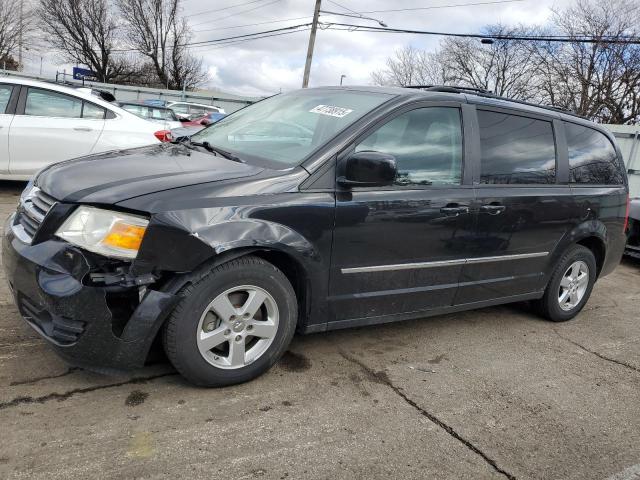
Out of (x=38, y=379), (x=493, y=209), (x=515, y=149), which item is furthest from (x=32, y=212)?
(x=515, y=149)

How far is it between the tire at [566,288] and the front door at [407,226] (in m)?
1.30

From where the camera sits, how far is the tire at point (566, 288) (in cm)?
454

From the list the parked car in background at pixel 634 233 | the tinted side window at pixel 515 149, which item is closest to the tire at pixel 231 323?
the tinted side window at pixel 515 149

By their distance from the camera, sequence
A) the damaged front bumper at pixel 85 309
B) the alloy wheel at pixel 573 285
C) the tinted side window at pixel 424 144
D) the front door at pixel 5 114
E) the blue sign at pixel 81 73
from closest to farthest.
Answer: the damaged front bumper at pixel 85 309
the tinted side window at pixel 424 144
the alloy wheel at pixel 573 285
the front door at pixel 5 114
the blue sign at pixel 81 73

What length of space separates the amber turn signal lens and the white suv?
4.58m

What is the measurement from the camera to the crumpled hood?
2641 millimetres

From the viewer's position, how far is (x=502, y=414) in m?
3.05

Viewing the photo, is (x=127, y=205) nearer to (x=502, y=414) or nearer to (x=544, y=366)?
(x=502, y=414)

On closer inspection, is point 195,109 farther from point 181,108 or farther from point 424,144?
point 424,144

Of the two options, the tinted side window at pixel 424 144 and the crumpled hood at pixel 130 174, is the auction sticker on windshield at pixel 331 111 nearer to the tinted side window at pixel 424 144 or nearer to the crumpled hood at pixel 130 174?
the tinted side window at pixel 424 144

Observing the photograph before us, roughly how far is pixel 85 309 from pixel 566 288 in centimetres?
392

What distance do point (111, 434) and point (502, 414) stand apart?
6.77 feet

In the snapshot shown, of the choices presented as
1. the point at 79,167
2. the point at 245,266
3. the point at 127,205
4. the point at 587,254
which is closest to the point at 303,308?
Result: the point at 245,266

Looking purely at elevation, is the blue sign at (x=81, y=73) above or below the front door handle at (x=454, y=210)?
above
